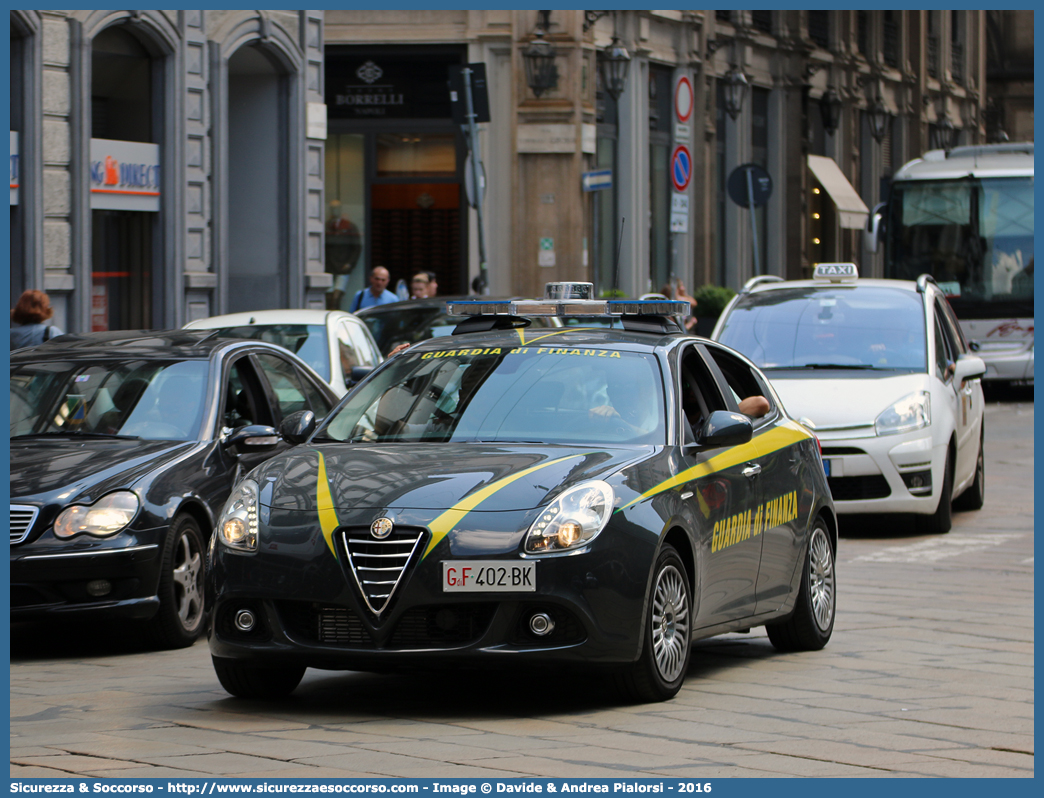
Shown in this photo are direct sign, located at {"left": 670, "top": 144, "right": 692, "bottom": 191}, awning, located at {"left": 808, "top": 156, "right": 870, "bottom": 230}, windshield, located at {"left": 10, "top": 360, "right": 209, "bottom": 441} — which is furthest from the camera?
awning, located at {"left": 808, "top": 156, "right": 870, "bottom": 230}

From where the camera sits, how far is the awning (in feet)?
139

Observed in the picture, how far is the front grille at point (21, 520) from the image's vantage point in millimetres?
8062

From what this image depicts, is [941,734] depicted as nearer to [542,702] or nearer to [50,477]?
[542,702]

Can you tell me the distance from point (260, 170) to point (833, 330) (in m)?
12.0

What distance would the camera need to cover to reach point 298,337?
1397 centimetres

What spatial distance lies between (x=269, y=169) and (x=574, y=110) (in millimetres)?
7780

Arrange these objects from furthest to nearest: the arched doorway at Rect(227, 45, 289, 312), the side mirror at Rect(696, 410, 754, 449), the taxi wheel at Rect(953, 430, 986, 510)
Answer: the arched doorway at Rect(227, 45, 289, 312) → the taxi wheel at Rect(953, 430, 986, 510) → the side mirror at Rect(696, 410, 754, 449)

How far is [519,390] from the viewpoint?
751cm

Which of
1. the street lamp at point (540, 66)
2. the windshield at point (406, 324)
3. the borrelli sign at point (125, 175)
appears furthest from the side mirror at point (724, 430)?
the street lamp at point (540, 66)

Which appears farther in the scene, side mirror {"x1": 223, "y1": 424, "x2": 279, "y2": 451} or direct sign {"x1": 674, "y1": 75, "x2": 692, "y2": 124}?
direct sign {"x1": 674, "y1": 75, "x2": 692, "y2": 124}

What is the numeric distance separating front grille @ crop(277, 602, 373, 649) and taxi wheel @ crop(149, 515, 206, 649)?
1.94m

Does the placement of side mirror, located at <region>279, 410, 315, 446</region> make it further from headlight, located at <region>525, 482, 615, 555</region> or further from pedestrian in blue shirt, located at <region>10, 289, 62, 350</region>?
pedestrian in blue shirt, located at <region>10, 289, 62, 350</region>

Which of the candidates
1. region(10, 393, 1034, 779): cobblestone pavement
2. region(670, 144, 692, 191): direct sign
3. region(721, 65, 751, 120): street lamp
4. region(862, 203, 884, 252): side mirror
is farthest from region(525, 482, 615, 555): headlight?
region(721, 65, 751, 120): street lamp

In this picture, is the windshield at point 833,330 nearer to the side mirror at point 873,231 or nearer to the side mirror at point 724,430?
the side mirror at point 724,430
